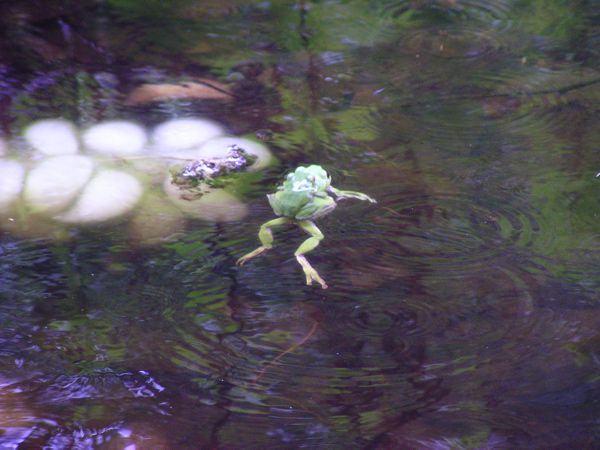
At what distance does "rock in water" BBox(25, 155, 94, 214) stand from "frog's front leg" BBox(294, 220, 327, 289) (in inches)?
26.7

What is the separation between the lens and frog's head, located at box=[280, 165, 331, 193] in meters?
1.71

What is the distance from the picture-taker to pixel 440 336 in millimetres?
1443

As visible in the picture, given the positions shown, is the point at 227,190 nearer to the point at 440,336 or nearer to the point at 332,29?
the point at 440,336

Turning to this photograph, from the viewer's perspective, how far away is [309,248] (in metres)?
1.64

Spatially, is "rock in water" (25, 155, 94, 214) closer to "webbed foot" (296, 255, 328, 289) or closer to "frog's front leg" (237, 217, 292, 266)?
"frog's front leg" (237, 217, 292, 266)

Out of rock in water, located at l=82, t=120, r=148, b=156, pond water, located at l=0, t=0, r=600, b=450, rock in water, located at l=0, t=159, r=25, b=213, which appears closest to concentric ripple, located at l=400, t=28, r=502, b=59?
pond water, located at l=0, t=0, r=600, b=450

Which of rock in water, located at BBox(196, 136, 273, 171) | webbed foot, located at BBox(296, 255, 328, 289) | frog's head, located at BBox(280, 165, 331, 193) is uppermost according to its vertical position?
rock in water, located at BBox(196, 136, 273, 171)

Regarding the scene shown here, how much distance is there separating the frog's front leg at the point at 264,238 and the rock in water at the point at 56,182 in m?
0.57

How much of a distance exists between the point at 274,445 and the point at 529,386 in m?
0.51

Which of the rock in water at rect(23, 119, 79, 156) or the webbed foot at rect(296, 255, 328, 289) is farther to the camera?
the rock in water at rect(23, 119, 79, 156)

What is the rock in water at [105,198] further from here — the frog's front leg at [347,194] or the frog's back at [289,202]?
the frog's front leg at [347,194]

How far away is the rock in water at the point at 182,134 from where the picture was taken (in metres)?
2.13

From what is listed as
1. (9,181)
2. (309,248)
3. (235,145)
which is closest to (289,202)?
(309,248)

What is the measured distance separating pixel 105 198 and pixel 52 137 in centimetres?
39
